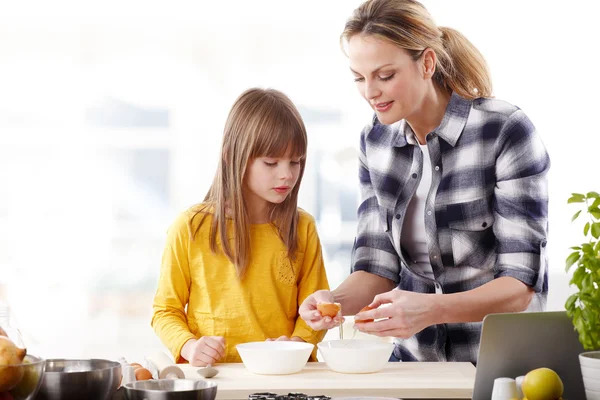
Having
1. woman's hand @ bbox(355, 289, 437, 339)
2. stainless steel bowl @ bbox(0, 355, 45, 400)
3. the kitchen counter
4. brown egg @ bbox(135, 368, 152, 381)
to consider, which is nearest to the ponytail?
woman's hand @ bbox(355, 289, 437, 339)

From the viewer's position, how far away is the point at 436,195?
220cm

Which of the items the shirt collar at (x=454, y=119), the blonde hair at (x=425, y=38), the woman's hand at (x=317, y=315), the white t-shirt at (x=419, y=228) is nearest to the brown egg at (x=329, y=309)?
the woman's hand at (x=317, y=315)

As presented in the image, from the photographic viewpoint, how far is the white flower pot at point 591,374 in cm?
122

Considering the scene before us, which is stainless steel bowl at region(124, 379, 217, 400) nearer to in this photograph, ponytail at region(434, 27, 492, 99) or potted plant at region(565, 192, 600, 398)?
potted plant at region(565, 192, 600, 398)

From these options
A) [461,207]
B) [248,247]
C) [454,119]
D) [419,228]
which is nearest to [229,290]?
[248,247]

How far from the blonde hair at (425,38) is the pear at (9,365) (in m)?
1.33

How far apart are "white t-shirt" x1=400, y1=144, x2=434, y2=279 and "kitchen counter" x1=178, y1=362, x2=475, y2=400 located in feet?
1.44

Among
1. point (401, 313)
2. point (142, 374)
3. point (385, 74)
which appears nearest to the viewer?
point (142, 374)

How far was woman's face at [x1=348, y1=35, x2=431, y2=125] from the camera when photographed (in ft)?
6.76

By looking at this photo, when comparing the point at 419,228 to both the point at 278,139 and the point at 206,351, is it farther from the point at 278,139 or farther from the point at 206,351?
the point at 206,351

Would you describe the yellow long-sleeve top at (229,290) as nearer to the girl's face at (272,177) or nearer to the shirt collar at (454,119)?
the girl's face at (272,177)

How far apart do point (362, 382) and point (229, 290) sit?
765 millimetres

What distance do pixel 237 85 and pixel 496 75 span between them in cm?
203

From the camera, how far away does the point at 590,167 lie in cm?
590
